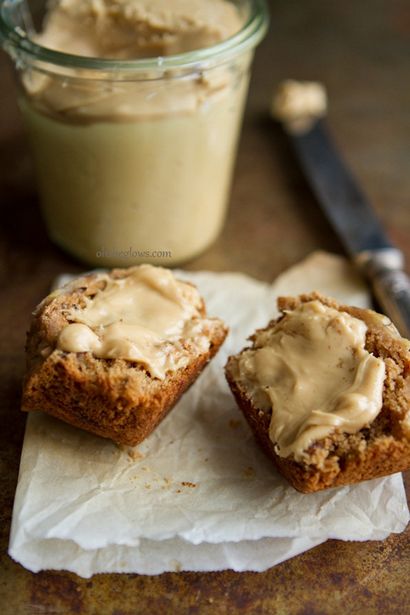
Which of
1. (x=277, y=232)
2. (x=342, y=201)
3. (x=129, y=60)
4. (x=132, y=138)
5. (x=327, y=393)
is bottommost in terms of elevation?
(x=277, y=232)

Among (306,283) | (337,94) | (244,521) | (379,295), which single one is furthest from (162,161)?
(337,94)

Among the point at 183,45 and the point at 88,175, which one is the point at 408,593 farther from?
the point at 183,45

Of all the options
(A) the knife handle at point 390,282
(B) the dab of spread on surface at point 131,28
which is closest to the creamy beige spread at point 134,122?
(B) the dab of spread on surface at point 131,28

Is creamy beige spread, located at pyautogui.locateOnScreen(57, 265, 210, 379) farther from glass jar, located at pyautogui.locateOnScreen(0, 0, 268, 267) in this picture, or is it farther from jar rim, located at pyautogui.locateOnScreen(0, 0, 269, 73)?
jar rim, located at pyautogui.locateOnScreen(0, 0, 269, 73)

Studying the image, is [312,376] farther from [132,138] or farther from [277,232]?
[277,232]

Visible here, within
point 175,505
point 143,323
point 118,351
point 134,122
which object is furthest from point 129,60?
point 175,505

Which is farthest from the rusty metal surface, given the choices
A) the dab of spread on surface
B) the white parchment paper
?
the dab of spread on surface

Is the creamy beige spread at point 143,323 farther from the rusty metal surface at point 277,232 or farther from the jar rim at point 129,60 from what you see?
the jar rim at point 129,60
